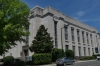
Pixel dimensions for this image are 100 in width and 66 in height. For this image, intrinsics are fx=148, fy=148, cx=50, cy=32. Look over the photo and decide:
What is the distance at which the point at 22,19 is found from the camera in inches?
798

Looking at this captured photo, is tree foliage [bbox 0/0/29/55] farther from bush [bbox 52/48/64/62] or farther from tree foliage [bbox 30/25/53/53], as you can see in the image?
bush [bbox 52/48/64/62]

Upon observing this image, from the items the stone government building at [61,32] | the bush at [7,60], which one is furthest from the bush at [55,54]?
the bush at [7,60]

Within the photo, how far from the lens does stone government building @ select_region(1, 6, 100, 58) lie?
4069 centimetres

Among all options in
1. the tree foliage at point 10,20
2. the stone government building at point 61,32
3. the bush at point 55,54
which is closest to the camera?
the tree foliage at point 10,20

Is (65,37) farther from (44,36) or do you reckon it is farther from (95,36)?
(95,36)

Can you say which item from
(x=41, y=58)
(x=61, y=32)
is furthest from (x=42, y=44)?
(x=61, y=32)

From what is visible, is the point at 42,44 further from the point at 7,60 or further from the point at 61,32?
the point at 7,60

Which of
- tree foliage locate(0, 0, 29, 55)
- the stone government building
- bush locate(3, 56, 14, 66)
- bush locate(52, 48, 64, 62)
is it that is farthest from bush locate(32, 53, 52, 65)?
tree foliage locate(0, 0, 29, 55)

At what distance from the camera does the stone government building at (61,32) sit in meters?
40.7

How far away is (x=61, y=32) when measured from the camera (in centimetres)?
3559

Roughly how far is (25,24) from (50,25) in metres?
19.2

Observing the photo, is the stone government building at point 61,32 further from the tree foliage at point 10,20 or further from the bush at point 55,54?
the tree foliage at point 10,20

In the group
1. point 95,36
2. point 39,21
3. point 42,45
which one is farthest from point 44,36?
point 95,36

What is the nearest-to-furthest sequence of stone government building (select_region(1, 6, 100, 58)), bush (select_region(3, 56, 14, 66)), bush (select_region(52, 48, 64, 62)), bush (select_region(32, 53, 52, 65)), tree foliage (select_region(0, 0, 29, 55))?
tree foliage (select_region(0, 0, 29, 55))
bush (select_region(32, 53, 52, 65))
bush (select_region(3, 56, 14, 66))
bush (select_region(52, 48, 64, 62))
stone government building (select_region(1, 6, 100, 58))
